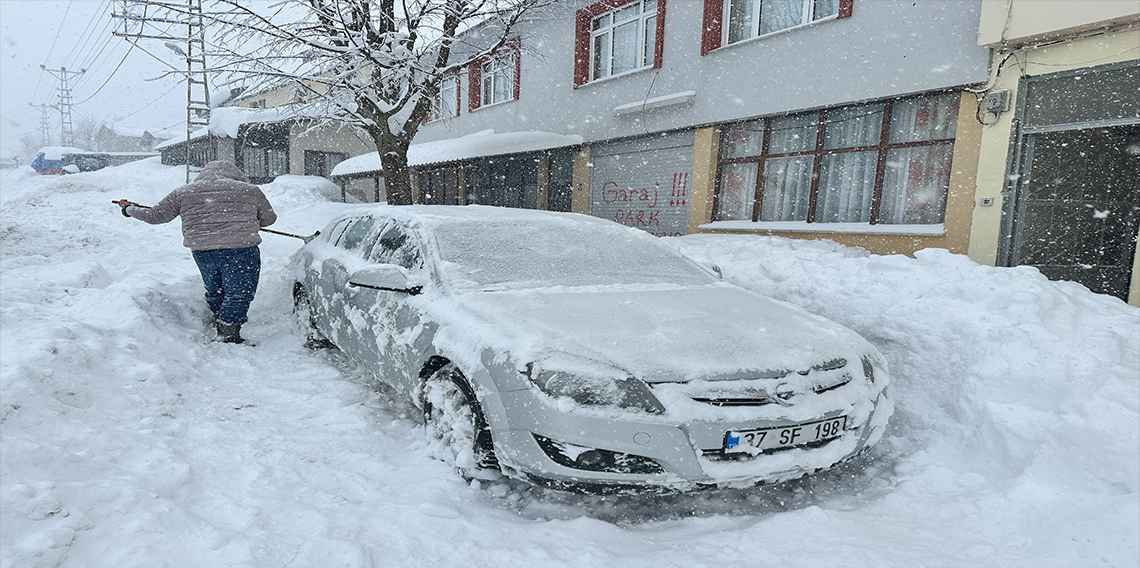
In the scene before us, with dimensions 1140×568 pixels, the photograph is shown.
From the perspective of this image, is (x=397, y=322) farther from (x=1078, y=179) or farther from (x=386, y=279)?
(x=1078, y=179)

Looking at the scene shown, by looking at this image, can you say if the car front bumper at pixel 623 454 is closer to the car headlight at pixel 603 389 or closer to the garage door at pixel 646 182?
the car headlight at pixel 603 389

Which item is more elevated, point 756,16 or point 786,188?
point 756,16

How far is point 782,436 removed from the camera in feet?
8.01

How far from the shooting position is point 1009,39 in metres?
6.73

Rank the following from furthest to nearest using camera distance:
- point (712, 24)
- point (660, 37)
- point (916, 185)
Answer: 1. point (660, 37)
2. point (712, 24)
3. point (916, 185)

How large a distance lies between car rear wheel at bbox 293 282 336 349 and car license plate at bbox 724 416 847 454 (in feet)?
11.8

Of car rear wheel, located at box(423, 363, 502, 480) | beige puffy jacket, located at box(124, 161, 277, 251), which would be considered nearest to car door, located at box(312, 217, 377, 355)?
beige puffy jacket, located at box(124, 161, 277, 251)

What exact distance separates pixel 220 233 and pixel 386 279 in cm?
256

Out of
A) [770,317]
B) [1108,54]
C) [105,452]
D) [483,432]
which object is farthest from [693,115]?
[105,452]

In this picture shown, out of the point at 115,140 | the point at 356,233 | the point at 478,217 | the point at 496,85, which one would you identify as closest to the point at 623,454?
the point at 478,217

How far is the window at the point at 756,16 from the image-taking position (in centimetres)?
903

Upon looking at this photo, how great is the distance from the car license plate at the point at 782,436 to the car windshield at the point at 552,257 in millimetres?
1386

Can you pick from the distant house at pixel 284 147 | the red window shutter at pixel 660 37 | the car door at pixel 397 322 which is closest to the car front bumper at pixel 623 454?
the car door at pixel 397 322

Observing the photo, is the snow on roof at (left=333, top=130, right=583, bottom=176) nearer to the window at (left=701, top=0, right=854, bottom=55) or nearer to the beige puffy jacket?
the window at (left=701, top=0, right=854, bottom=55)
